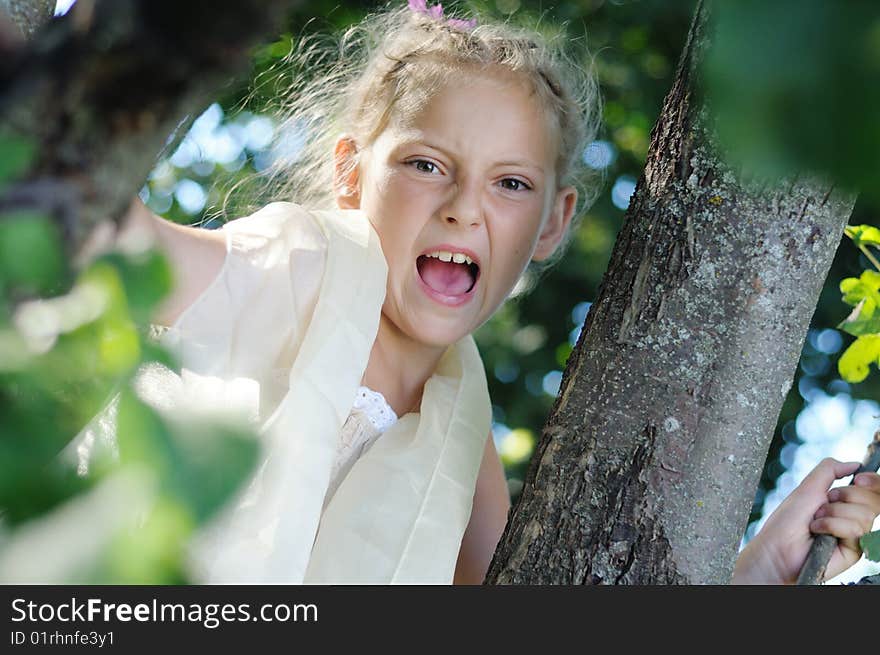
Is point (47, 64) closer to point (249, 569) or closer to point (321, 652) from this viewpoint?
point (321, 652)

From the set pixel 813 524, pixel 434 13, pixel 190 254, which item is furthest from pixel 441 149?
pixel 813 524

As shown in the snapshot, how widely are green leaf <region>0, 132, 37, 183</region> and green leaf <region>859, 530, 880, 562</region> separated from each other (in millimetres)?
1171

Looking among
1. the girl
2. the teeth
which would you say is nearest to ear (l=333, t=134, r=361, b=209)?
the girl

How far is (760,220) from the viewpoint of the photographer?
1175mm

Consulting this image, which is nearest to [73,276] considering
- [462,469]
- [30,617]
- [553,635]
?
[30,617]

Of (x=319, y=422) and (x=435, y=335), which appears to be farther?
(x=435, y=335)

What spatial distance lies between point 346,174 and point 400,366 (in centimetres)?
42

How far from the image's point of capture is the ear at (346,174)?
6.73ft

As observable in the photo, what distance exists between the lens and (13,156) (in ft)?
1.30

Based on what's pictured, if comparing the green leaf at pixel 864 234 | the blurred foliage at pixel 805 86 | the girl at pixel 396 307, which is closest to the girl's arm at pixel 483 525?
the girl at pixel 396 307

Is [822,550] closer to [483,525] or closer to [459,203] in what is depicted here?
[483,525]

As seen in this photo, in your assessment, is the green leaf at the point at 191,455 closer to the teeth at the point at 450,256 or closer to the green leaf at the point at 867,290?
the green leaf at the point at 867,290

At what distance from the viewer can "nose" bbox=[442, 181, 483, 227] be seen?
1806 millimetres

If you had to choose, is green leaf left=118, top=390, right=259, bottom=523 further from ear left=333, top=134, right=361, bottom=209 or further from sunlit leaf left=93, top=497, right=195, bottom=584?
ear left=333, top=134, right=361, bottom=209
